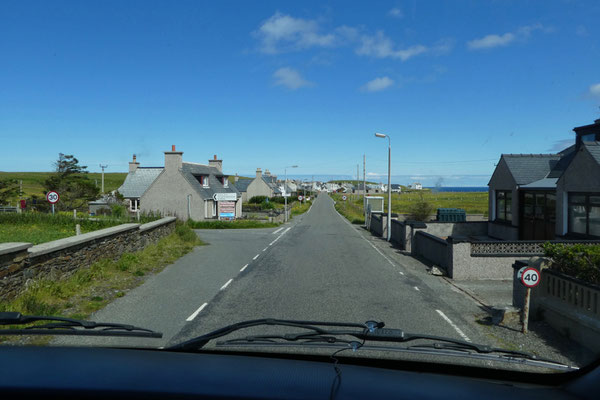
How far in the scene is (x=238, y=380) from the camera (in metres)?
2.31

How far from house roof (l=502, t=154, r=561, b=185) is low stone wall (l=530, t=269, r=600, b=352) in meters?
15.4

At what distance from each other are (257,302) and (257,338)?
642 cm

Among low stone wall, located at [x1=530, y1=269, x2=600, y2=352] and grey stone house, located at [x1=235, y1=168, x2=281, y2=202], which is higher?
grey stone house, located at [x1=235, y1=168, x2=281, y2=202]

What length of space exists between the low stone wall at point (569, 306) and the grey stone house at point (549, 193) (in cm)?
863

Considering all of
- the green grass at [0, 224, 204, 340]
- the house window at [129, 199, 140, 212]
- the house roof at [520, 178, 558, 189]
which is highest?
the house roof at [520, 178, 558, 189]

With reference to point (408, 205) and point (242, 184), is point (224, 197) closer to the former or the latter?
point (408, 205)

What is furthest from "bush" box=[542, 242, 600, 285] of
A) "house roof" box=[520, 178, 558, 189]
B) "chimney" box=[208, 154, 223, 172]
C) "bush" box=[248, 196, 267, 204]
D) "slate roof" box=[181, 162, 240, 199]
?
"bush" box=[248, 196, 267, 204]

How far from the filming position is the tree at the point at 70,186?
1747 inches

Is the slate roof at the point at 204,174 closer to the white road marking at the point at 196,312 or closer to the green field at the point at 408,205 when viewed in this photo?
the green field at the point at 408,205

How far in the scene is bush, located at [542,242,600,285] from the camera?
25.3 feet

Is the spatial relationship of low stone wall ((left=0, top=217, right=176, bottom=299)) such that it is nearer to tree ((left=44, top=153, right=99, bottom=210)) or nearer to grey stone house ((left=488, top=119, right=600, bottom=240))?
grey stone house ((left=488, top=119, right=600, bottom=240))

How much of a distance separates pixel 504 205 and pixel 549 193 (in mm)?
4553

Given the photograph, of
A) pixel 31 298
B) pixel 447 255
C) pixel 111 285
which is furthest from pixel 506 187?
pixel 31 298

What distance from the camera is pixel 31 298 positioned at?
8.56 metres
